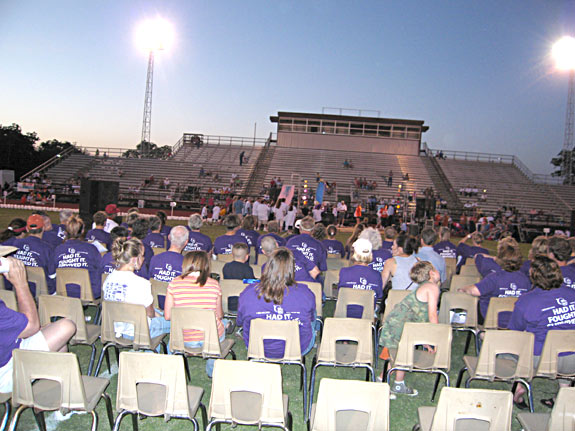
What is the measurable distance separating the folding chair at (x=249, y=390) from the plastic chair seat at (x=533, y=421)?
154cm

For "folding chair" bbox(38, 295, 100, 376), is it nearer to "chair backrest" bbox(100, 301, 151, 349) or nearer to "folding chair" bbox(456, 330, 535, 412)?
"chair backrest" bbox(100, 301, 151, 349)

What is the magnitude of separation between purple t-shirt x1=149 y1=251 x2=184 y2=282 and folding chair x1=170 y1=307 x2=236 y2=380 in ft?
5.04

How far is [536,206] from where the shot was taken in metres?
32.8

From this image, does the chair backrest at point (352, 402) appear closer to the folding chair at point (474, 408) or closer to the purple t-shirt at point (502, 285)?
the folding chair at point (474, 408)

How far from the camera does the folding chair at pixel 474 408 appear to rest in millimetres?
2502

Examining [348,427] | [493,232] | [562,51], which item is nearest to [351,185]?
[493,232]

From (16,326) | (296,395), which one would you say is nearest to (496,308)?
(296,395)

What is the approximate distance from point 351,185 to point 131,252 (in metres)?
30.1

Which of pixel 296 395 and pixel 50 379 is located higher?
pixel 50 379

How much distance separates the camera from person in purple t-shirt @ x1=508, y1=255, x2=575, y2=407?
13.1ft

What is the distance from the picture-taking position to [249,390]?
274 cm

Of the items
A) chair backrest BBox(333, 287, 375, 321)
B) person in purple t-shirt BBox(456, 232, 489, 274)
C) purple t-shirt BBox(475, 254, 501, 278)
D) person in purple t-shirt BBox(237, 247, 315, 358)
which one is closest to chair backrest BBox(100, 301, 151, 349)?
person in purple t-shirt BBox(237, 247, 315, 358)

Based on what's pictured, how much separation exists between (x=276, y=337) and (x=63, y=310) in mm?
1993

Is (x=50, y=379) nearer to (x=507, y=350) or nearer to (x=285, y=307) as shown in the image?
(x=285, y=307)
